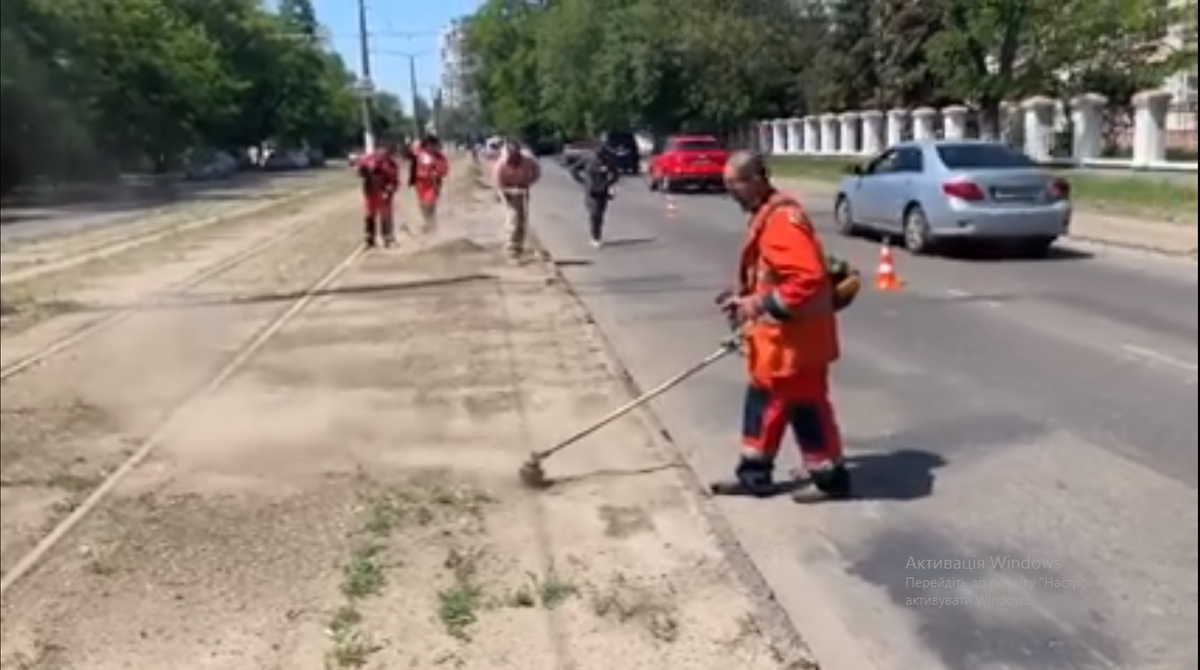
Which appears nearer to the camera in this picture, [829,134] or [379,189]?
[829,134]

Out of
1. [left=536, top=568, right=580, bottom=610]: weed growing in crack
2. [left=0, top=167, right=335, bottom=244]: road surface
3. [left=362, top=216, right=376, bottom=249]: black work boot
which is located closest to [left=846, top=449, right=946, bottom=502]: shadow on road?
[left=536, top=568, right=580, bottom=610]: weed growing in crack

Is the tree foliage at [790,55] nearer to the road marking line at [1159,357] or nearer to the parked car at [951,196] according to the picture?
the parked car at [951,196]

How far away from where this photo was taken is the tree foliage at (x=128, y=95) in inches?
570

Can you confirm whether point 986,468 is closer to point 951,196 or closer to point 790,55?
point 951,196

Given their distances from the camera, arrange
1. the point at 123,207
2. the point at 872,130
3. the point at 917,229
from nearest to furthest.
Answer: the point at 872,130 → the point at 917,229 → the point at 123,207

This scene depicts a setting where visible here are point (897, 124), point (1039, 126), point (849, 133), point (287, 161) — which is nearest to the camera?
point (1039, 126)

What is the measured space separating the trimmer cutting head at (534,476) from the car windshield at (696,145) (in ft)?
6.71

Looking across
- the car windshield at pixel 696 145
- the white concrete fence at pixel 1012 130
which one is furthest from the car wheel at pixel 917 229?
the white concrete fence at pixel 1012 130

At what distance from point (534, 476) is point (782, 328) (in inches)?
75.8

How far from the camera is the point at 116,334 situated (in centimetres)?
1412

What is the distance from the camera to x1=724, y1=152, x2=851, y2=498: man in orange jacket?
5668 mm

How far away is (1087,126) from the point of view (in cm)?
392

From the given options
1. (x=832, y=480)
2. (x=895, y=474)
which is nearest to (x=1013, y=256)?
(x=895, y=474)

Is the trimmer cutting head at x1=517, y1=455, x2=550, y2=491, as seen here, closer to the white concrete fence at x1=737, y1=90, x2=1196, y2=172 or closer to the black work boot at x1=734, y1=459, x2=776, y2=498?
the black work boot at x1=734, y1=459, x2=776, y2=498
